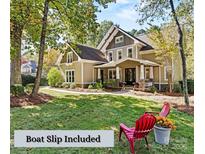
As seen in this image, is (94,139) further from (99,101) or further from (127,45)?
(127,45)

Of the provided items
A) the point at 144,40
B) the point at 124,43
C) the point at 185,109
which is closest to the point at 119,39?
the point at 124,43

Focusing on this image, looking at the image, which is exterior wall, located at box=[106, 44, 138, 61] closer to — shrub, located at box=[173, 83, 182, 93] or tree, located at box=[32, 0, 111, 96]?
tree, located at box=[32, 0, 111, 96]

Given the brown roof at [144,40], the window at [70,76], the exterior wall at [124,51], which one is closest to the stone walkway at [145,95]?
the window at [70,76]

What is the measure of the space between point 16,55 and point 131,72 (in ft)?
5.14

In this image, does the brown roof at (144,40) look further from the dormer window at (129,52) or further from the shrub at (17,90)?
the shrub at (17,90)

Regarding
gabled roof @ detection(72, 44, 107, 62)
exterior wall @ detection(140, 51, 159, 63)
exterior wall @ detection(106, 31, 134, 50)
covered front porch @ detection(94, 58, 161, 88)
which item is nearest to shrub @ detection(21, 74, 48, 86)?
gabled roof @ detection(72, 44, 107, 62)

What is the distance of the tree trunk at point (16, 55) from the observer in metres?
3.51

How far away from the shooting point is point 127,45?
12.9ft

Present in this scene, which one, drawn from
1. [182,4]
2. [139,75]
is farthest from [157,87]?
[182,4]

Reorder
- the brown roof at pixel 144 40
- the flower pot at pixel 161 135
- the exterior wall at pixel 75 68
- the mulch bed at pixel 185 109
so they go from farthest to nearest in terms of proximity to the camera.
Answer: the exterior wall at pixel 75 68, the brown roof at pixel 144 40, the mulch bed at pixel 185 109, the flower pot at pixel 161 135

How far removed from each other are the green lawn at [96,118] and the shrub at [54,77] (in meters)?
0.16

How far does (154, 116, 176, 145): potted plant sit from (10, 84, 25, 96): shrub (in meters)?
1.84

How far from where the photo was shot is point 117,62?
392 cm

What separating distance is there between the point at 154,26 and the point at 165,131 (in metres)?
1.37
